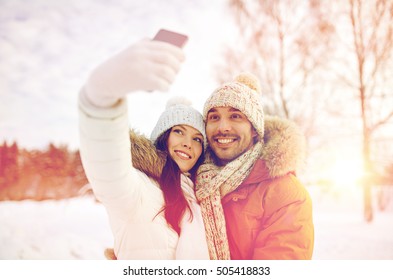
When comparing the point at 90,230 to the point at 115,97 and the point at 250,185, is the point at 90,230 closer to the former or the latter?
the point at 250,185

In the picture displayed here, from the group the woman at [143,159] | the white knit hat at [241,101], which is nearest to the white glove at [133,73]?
the woman at [143,159]

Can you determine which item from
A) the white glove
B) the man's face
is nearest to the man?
the man's face

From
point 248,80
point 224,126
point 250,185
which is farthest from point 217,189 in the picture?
point 248,80

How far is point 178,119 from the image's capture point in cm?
128

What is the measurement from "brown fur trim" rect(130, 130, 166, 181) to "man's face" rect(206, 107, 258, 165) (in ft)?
0.79

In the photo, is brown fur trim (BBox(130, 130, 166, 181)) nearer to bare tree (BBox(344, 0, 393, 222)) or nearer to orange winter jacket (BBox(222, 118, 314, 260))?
orange winter jacket (BBox(222, 118, 314, 260))

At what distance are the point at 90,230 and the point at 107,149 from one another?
182 cm

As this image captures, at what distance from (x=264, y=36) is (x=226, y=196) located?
87.5 inches

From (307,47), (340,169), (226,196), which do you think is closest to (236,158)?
(226,196)

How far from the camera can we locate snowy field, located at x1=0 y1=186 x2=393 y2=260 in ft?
6.32

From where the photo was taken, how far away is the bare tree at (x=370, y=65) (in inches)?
91.2

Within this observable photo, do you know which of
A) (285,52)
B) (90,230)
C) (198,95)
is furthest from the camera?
(285,52)

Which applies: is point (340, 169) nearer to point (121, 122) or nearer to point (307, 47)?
point (307, 47)

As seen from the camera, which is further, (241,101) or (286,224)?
(241,101)
